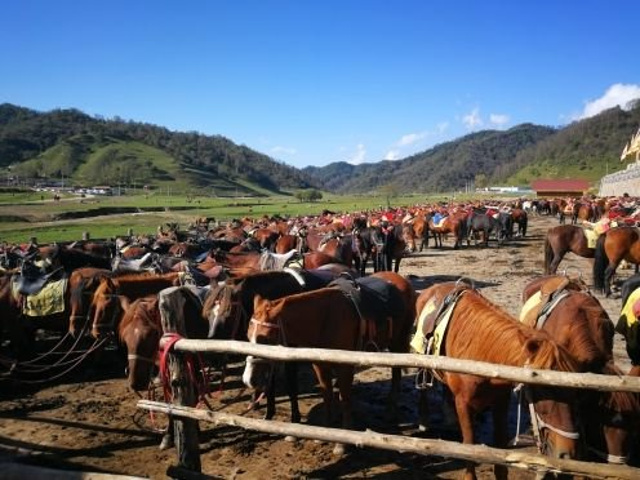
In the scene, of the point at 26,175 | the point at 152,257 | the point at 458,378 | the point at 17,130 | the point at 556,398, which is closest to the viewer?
the point at 556,398

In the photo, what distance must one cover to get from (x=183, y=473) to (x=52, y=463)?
265 cm

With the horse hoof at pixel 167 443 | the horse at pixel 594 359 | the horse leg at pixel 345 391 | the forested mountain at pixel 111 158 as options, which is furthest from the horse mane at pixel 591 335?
the forested mountain at pixel 111 158

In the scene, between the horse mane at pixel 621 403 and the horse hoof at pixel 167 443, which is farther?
the horse hoof at pixel 167 443

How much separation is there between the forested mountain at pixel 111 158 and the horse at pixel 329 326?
130m

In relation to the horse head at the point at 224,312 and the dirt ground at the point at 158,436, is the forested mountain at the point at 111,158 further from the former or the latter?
the horse head at the point at 224,312

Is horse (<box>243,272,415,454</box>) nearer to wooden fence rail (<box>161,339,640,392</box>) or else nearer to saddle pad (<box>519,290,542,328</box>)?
wooden fence rail (<box>161,339,640,392</box>)

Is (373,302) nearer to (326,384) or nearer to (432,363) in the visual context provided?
(326,384)

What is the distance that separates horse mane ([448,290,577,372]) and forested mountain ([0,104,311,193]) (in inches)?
→ 5194

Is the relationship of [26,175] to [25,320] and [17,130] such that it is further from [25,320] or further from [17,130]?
[25,320]

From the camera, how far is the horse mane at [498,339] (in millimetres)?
3225

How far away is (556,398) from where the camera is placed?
3125mm

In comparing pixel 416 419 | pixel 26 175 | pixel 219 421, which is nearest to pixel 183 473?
pixel 219 421

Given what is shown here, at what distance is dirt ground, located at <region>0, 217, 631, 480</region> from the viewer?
5086 mm

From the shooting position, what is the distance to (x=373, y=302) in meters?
6.00
